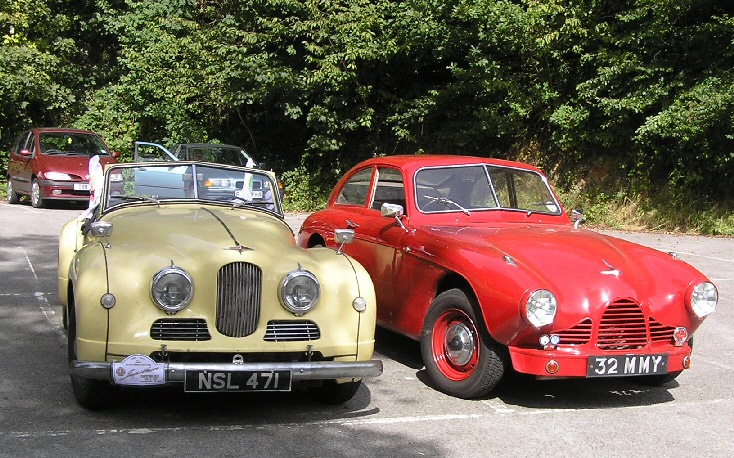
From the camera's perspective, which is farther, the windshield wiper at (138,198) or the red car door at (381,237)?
the red car door at (381,237)

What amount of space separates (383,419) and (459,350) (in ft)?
3.08

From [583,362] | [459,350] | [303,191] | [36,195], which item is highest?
[583,362]

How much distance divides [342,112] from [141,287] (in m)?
18.4

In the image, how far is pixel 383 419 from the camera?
6109 mm

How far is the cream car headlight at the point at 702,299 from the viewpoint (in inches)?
263

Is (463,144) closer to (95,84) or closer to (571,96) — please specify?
(571,96)

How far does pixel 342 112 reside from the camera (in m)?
23.8

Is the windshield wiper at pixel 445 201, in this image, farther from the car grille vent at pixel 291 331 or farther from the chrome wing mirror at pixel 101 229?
the chrome wing mirror at pixel 101 229

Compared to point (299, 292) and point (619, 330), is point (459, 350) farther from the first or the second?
point (299, 292)

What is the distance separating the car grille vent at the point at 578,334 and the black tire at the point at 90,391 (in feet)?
9.77

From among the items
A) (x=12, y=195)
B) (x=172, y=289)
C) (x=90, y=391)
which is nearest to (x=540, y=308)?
(x=172, y=289)

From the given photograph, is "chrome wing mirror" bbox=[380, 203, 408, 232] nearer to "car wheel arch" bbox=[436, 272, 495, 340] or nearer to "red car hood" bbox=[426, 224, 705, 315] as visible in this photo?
"red car hood" bbox=[426, 224, 705, 315]

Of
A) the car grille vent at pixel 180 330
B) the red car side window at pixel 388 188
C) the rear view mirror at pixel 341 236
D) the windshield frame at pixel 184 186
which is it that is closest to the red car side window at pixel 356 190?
the red car side window at pixel 388 188

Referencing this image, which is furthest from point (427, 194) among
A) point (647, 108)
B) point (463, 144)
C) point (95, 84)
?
point (95, 84)
